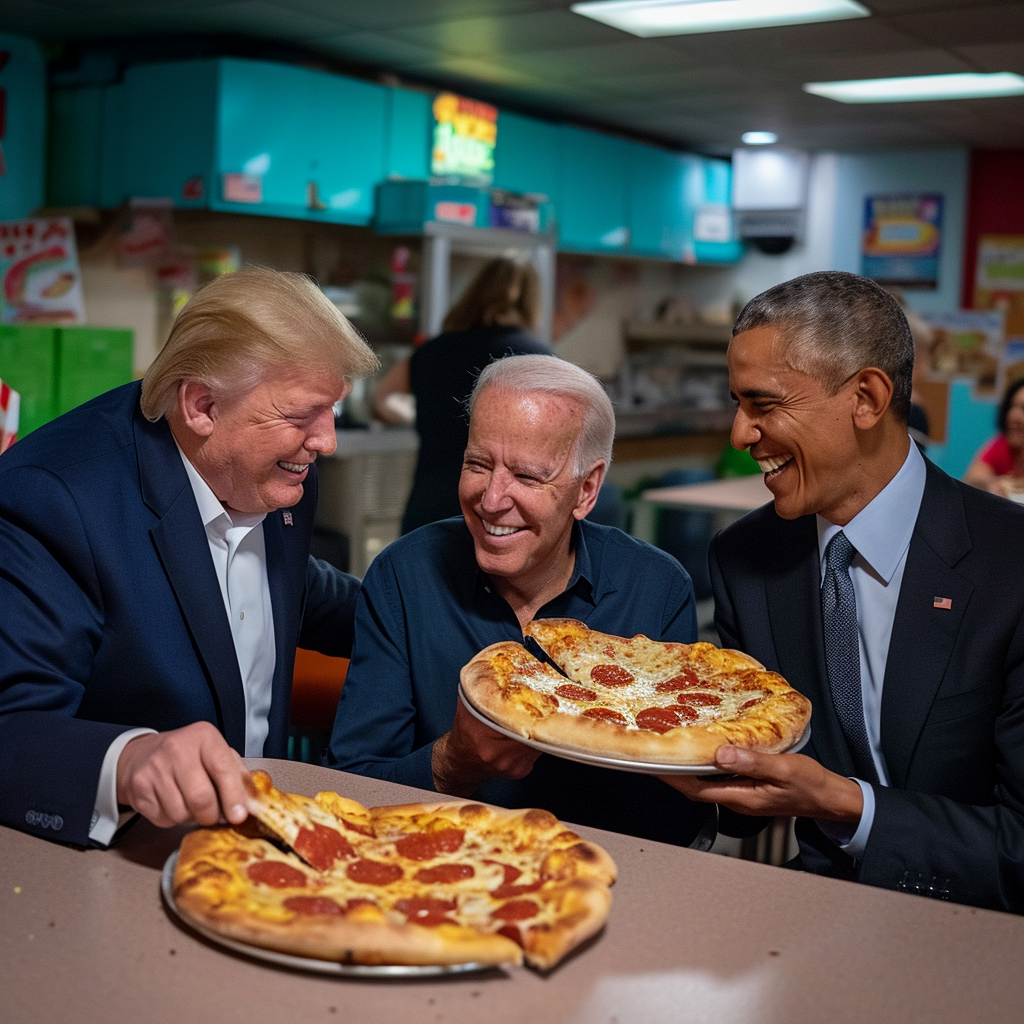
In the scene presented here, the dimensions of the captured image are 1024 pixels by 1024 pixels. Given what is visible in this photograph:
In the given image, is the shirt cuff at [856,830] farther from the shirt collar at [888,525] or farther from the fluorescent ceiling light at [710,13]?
the fluorescent ceiling light at [710,13]

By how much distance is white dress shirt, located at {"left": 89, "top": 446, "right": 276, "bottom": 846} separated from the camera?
186cm

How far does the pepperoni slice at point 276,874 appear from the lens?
1211 mm

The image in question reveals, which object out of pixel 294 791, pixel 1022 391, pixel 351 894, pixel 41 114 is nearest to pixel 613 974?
pixel 351 894

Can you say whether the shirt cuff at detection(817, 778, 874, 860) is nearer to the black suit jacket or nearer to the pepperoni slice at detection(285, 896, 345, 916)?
the black suit jacket

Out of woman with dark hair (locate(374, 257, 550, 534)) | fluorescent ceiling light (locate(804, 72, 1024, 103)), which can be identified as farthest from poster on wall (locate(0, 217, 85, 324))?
fluorescent ceiling light (locate(804, 72, 1024, 103))

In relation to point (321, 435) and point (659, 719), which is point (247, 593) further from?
point (659, 719)

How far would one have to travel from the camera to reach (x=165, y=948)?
115 centimetres

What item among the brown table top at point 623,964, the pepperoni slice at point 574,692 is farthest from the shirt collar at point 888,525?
the brown table top at point 623,964

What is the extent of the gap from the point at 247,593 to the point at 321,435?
0.29 m

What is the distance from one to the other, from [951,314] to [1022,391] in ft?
12.9

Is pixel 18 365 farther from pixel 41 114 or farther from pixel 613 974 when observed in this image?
pixel 613 974

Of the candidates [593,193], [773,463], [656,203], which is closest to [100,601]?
[773,463]

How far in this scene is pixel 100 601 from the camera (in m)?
1.68

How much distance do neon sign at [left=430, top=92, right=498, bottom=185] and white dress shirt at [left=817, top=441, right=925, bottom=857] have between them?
4648mm
